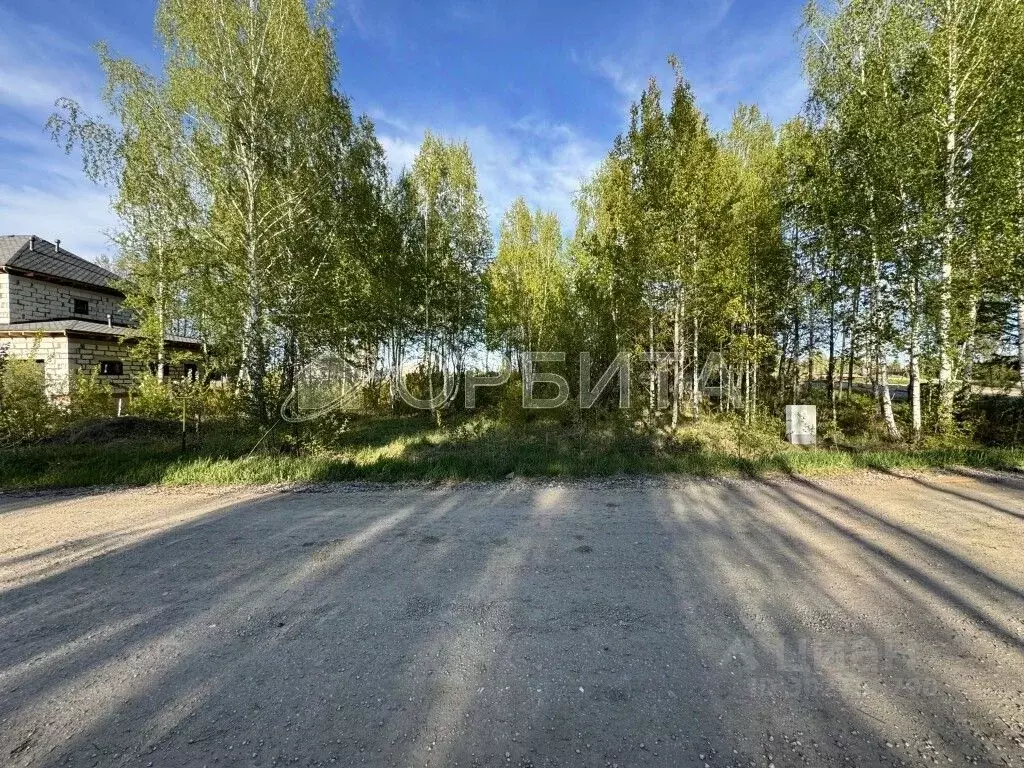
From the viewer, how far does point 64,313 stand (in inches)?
814

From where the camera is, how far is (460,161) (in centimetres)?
1869

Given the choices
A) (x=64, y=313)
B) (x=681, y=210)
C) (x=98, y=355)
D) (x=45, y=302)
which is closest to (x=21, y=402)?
(x=98, y=355)

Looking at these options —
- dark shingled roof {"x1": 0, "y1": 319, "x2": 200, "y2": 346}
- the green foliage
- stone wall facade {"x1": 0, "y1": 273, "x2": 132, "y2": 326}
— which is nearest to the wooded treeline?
the green foliage

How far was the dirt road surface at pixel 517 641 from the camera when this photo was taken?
1.95 m

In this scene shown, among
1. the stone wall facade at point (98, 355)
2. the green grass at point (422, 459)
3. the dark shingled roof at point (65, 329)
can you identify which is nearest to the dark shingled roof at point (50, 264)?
the dark shingled roof at point (65, 329)

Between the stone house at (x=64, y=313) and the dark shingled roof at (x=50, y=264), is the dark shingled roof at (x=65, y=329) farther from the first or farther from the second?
the dark shingled roof at (x=50, y=264)

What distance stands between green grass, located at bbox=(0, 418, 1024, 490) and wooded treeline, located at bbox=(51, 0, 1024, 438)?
60.0 inches

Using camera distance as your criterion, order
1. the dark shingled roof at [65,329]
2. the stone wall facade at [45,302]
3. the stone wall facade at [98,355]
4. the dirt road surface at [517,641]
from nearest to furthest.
Answer: 1. the dirt road surface at [517,641]
2. the dark shingled roof at [65,329]
3. the stone wall facade at [98,355]
4. the stone wall facade at [45,302]

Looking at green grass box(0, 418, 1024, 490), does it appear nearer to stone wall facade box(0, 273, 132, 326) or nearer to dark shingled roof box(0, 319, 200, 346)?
dark shingled roof box(0, 319, 200, 346)

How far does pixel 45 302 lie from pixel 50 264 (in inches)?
88.8

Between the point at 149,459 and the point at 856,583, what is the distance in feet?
35.8

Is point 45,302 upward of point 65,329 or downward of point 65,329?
upward

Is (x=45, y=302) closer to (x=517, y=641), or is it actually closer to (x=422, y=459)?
(x=422, y=459)

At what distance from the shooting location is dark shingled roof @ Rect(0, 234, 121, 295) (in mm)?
19312
